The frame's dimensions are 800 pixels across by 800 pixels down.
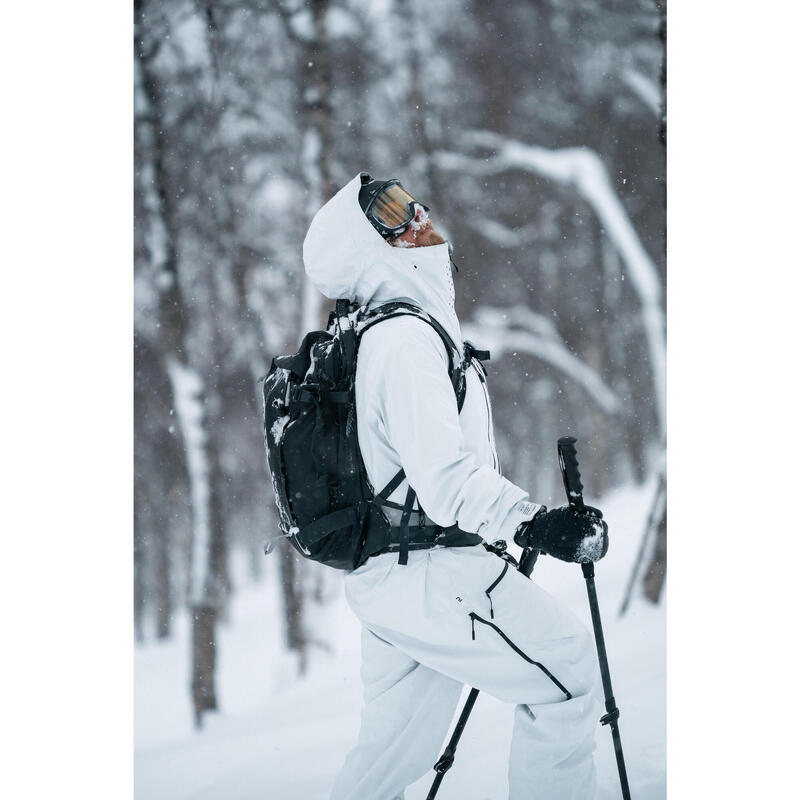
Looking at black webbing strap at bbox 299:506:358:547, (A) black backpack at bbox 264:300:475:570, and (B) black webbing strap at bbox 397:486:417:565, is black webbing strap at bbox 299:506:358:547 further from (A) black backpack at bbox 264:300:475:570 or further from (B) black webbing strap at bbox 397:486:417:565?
(B) black webbing strap at bbox 397:486:417:565

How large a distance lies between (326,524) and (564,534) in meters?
0.52

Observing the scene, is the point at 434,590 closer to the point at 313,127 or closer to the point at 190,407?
the point at 190,407

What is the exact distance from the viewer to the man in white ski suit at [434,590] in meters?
1.71

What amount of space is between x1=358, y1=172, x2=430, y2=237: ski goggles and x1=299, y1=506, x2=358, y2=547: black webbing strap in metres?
0.67

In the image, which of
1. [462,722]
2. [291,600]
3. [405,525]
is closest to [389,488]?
[405,525]

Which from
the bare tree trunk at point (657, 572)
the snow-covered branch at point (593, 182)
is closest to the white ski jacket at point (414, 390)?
the snow-covered branch at point (593, 182)

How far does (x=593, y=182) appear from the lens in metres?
3.69

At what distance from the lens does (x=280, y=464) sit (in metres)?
1.90

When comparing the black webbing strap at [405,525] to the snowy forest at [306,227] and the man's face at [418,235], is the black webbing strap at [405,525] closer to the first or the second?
the man's face at [418,235]

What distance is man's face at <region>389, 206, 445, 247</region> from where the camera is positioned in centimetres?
201

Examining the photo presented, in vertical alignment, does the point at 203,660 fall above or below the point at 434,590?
below

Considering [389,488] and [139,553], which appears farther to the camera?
[139,553]
